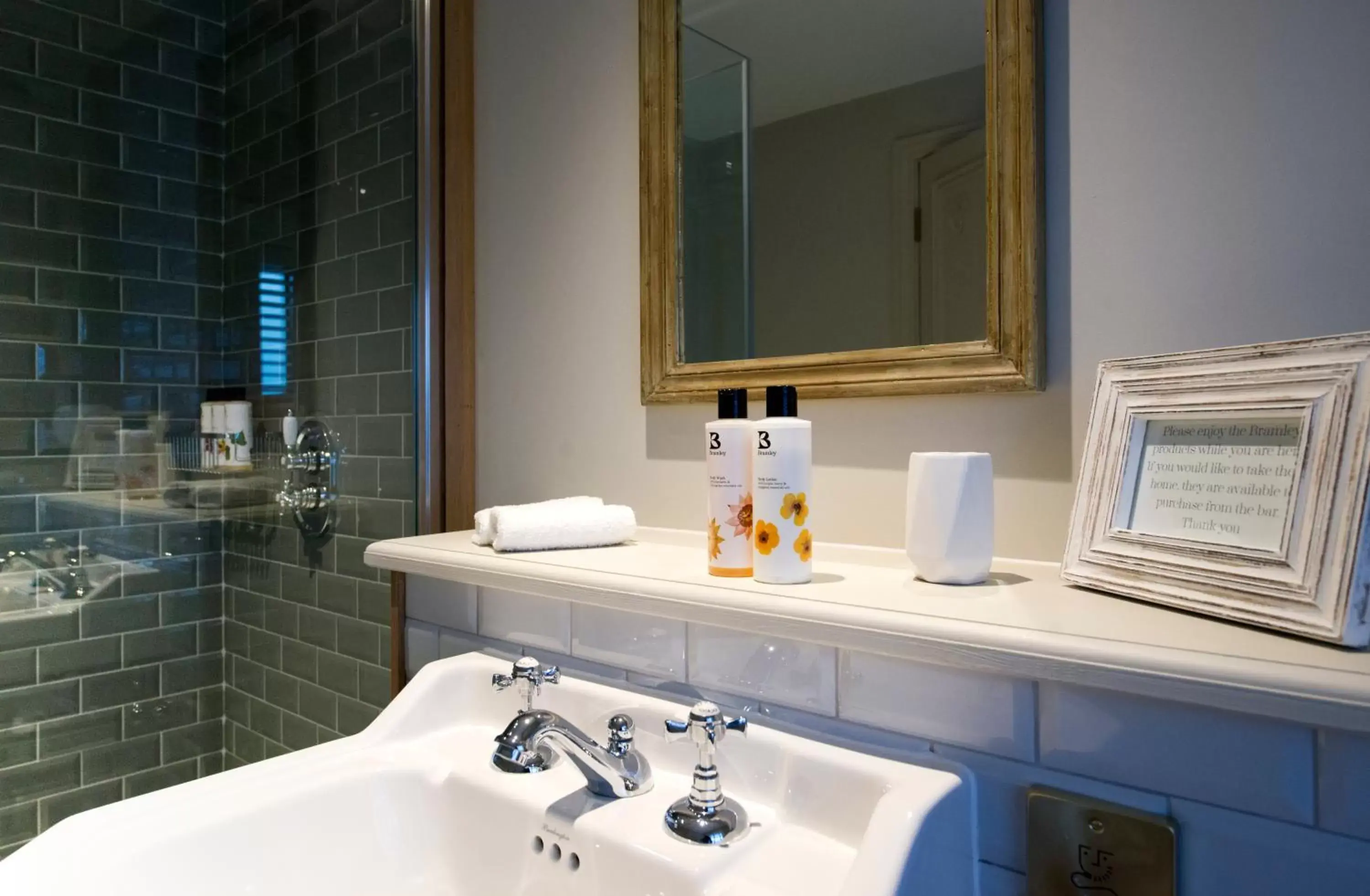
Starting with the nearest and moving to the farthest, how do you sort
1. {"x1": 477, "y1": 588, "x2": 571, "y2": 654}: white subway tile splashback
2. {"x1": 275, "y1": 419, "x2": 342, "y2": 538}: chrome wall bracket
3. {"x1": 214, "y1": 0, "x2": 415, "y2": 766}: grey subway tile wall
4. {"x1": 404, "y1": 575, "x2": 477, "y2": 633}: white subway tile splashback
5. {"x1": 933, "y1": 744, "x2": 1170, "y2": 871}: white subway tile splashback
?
1. {"x1": 933, "y1": 744, "x2": 1170, "y2": 871}: white subway tile splashback
2. {"x1": 477, "y1": 588, "x2": 571, "y2": 654}: white subway tile splashback
3. {"x1": 404, "y1": 575, "x2": 477, "y2": 633}: white subway tile splashback
4. {"x1": 214, "y1": 0, "x2": 415, "y2": 766}: grey subway tile wall
5. {"x1": 275, "y1": 419, "x2": 342, "y2": 538}: chrome wall bracket

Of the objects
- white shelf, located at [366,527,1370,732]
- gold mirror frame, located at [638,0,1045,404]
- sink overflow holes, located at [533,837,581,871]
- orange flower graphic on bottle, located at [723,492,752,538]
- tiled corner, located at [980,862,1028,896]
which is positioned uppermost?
gold mirror frame, located at [638,0,1045,404]

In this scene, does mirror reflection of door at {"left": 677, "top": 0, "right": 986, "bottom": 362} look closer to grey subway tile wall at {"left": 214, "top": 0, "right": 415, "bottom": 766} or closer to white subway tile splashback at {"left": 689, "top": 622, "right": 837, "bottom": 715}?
white subway tile splashback at {"left": 689, "top": 622, "right": 837, "bottom": 715}

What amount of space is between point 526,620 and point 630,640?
18cm

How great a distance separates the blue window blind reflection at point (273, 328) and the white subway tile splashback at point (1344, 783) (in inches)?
68.0

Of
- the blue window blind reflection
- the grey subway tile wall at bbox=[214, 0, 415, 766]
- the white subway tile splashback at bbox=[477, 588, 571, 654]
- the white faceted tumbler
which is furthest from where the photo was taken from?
the blue window blind reflection

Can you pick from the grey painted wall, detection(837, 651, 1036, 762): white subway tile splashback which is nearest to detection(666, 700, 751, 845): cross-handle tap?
detection(837, 651, 1036, 762): white subway tile splashback

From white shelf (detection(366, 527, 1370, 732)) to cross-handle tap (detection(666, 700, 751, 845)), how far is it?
83mm

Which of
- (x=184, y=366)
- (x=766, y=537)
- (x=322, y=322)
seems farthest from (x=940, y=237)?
(x=184, y=366)

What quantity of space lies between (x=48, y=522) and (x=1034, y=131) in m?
1.81

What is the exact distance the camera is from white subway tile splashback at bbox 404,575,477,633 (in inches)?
44.3

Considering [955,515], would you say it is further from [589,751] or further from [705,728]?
[589,751]

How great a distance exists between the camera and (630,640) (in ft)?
2.99

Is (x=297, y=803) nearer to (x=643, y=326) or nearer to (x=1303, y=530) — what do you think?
(x=643, y=326)

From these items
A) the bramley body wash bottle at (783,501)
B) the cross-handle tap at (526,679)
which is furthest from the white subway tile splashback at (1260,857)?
the cross-handle tap at (526,679)
